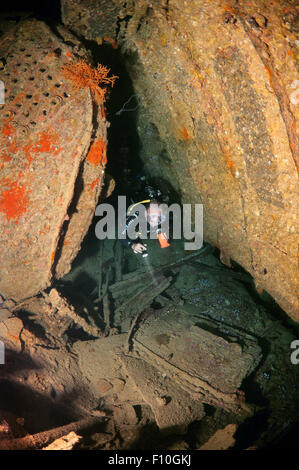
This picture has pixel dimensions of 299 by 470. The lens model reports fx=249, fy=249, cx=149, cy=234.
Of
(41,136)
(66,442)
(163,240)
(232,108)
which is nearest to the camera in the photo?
(66,442)

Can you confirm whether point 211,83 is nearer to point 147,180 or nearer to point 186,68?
point 186,68

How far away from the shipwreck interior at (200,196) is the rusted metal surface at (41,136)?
0.01 m

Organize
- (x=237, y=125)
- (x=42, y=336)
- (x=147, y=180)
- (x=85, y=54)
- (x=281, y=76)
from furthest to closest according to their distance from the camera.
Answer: (x=147, y=180), (x=42, y=336), (x=85, y=54), (x=237, y=125), (x=281, y=76)

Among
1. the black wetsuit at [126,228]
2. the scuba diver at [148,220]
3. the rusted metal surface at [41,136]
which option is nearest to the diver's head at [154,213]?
the scuba diver at [148,220]

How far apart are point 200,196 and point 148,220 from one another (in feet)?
4.65

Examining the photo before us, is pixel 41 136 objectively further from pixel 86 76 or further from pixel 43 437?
pixel 43 437

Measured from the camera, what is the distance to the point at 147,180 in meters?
6.05

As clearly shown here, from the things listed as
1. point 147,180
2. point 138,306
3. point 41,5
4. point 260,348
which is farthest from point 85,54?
point 41,5

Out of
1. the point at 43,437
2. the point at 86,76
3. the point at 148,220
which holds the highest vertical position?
the point at 86,76

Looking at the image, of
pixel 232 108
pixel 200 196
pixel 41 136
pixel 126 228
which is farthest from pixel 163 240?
pixel 41 136

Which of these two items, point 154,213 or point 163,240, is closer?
point 154,213

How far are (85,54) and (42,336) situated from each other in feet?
12.6

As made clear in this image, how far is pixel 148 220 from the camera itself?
525 centimetres

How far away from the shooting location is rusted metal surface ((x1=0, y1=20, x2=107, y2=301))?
2.81 metres
